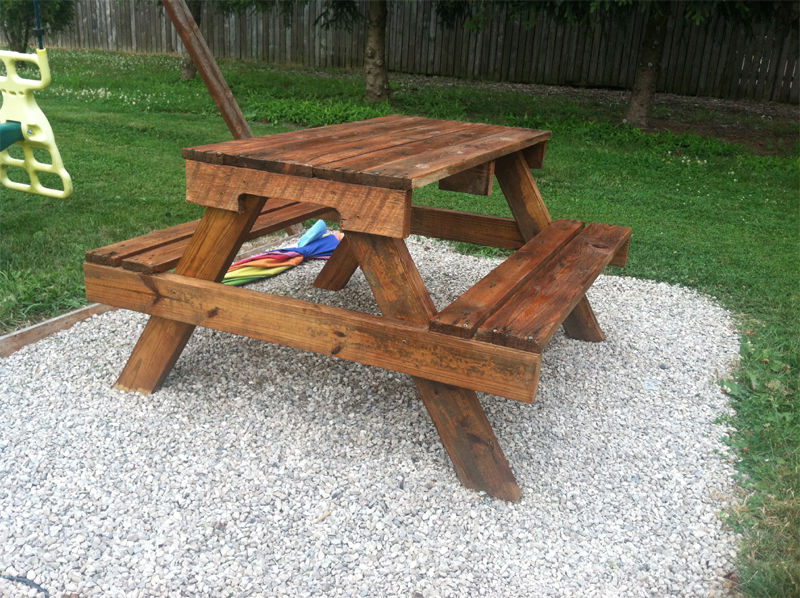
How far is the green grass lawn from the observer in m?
2.84

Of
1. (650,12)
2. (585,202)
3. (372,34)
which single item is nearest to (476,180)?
(585,202)

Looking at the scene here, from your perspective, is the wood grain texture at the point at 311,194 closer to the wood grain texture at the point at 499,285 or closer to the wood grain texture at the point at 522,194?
the wood grain texture at the point at 499,285

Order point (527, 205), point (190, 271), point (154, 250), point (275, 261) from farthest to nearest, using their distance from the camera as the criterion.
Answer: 1. point (275, 261)
2. point (527, 205)
3. point (154, 250)
4. point (190, 271)

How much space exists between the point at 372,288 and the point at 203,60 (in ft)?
7.68

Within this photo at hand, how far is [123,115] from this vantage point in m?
9.38

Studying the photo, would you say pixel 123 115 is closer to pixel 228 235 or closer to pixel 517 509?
pixel 228 235

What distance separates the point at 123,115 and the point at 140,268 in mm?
7562

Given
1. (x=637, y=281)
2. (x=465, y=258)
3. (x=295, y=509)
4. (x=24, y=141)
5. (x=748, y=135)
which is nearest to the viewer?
(x=295, y=509)

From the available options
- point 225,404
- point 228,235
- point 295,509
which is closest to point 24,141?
point 228,235

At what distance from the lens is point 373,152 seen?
8.64 ft

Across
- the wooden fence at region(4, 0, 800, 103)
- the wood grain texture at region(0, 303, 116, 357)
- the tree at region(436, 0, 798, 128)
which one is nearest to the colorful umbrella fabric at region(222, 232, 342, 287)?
the wood grain texture at region(0, 303, 116, 357)

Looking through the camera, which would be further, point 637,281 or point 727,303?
point 637,281

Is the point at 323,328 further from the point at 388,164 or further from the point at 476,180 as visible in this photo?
the point at 476,180

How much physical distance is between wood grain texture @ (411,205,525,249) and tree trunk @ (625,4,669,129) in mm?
6298
